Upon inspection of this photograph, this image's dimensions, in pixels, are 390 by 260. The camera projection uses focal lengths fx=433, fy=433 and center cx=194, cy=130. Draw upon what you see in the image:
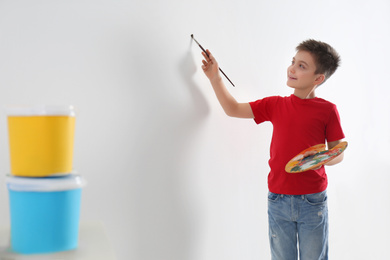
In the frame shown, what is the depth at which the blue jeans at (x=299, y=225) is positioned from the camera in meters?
1.38

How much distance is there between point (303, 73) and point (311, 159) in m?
0.31

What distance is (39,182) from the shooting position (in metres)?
0.73

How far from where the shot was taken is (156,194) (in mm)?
1308

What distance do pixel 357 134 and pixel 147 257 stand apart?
125 centimetres

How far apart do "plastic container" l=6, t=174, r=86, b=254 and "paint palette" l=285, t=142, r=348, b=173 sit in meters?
0.75

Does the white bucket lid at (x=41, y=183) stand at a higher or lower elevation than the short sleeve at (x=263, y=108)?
lower

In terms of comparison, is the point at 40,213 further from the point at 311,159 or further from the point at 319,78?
the point at 319,78

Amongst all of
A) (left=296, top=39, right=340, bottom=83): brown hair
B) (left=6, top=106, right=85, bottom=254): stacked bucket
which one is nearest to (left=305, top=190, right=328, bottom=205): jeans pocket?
(left=296, top=39, right=340, bottom=83): brown hair

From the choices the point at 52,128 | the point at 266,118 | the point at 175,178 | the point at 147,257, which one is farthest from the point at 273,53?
the point at 52,128

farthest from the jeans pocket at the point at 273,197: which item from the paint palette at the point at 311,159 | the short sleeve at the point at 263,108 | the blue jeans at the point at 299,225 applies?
the short sleeve at the point at 263,108

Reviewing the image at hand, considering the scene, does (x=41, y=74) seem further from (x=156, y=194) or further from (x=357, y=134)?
(x=357, y=134)

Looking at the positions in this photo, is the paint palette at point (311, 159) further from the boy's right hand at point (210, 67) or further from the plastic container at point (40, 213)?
the plastic container at point (40, 213)

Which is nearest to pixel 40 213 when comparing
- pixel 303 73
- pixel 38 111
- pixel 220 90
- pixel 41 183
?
pixel 41 183

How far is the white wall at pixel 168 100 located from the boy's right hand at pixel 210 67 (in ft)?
0.11
